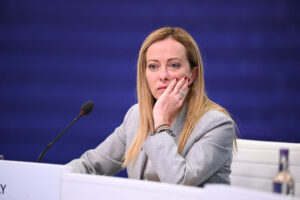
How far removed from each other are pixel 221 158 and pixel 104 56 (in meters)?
1.54

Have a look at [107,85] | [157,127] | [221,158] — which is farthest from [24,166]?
[107,85]

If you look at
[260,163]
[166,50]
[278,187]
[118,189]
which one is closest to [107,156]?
[166,50]

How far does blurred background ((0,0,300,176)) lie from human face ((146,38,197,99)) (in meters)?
0.93

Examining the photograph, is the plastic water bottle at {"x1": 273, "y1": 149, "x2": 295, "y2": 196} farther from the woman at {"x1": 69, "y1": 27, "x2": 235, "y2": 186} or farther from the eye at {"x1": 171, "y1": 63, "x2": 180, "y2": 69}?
the eye at {"x1": 171, "y1": 63, "x2": 180, "y2": 69}

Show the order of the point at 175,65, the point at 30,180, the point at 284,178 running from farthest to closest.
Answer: the point at 175,65 → the point at 30,180 → the point at 284,178

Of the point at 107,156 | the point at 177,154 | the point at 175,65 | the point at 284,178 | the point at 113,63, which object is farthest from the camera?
the point at 113,63

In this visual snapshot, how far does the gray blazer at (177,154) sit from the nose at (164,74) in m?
0.16

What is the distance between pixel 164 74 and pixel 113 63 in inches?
47.2

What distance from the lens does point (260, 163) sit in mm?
1740

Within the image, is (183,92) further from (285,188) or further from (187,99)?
(285,188)

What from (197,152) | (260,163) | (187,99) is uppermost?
(187,99)

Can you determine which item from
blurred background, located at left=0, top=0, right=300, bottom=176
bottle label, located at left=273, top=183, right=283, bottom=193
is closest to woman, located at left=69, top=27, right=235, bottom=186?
bottle label, located at left=273, top=183, right=283, bottom=193

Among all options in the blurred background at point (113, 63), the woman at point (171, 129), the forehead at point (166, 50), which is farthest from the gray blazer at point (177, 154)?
the blurred background at point (113, 63)

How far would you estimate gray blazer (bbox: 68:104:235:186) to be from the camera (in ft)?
4.05
